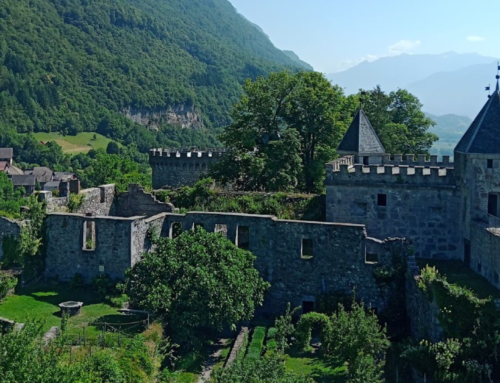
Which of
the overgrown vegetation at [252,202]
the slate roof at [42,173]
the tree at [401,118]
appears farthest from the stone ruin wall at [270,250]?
the slate roof at [42,173]

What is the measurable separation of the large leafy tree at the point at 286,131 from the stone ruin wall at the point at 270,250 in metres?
8.97

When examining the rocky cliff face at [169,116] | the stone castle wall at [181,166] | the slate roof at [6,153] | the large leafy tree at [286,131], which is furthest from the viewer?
the rocky cliff face at [169,116]

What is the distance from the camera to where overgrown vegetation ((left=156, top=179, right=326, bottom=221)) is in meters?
32.6

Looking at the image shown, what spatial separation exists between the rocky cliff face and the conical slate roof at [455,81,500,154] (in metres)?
164

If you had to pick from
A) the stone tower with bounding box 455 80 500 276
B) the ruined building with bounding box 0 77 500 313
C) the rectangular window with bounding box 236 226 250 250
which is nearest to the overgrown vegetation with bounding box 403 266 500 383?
the ruined building with bounding box 0 77 500 313

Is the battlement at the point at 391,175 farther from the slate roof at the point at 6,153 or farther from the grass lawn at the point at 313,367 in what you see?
the slate roof at the point at 6,153

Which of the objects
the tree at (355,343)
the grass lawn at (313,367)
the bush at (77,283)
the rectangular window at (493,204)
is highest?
the rectangular window at (493,204)

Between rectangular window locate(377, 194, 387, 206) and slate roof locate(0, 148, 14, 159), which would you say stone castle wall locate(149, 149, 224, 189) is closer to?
rectangular window locate(377, 194, 387, 206)

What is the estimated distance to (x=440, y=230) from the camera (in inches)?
1156

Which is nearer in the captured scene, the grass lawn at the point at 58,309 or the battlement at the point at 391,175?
the grass lawn at the point at 58,309

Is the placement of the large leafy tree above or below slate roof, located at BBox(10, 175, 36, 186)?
above

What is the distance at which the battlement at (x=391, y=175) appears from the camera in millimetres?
29344

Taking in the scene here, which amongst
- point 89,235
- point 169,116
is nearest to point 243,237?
point 89,235

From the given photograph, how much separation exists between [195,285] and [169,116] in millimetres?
172947
